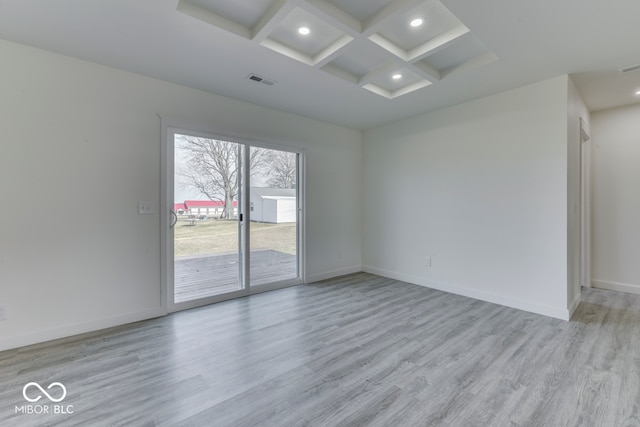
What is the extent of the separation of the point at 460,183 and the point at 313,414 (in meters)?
3.31

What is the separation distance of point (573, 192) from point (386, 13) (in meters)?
2.96

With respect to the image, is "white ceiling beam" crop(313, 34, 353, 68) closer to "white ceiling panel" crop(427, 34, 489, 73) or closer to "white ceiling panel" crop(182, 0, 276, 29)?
"white ceiling panel" crop(182, 0, 276, 29)

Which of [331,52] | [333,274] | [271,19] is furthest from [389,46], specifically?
[333,274]

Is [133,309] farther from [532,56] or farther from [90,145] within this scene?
[532,56]

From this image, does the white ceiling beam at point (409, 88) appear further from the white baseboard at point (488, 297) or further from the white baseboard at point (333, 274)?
the white baseboard at point (333, 274)

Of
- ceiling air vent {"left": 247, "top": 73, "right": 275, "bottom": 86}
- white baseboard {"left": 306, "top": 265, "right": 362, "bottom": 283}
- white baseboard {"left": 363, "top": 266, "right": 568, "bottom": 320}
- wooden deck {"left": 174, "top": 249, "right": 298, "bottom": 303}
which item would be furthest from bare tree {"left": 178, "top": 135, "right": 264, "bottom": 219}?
white baseboard {"left": 363, "top": 266, "right": 568, "bottom": 320}

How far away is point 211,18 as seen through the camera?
6.80 feet

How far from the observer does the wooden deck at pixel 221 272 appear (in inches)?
130

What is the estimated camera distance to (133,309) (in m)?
2.87

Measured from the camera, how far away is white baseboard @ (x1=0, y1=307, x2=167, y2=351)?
7.59 ft

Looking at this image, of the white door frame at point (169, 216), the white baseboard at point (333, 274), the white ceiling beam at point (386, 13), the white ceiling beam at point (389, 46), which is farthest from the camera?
the white baseboard at point (333, 274)

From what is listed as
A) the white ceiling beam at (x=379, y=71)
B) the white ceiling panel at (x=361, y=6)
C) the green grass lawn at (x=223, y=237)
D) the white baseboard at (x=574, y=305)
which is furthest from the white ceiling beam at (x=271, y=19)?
the white baseboard at (x=574, y=305)

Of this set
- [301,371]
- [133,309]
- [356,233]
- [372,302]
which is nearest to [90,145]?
[133,309]
